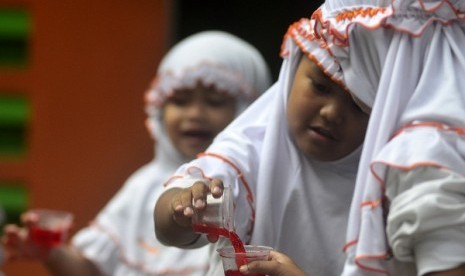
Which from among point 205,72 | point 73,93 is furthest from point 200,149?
point 73,93

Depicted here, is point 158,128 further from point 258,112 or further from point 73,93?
point 258,112

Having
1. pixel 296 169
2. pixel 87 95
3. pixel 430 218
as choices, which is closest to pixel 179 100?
pixel 87 95

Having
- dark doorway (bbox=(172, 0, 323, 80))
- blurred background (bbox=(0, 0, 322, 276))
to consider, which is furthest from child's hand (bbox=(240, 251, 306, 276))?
blurred background (bbox=(0, 0, 322, 276))

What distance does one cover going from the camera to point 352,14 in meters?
1.63

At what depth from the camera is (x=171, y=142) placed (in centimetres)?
285

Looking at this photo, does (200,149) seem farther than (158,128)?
No

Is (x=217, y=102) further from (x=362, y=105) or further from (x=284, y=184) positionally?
(x=362, y=105)

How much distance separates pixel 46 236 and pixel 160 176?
39 centimetres

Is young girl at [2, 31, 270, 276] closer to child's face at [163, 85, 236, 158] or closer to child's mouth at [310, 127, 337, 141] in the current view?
child's face at [163, 85, 236, 158]

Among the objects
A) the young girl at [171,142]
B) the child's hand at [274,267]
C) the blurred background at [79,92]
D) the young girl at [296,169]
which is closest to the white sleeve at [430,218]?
the child's hand at [274,267]

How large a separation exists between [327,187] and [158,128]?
1.25m

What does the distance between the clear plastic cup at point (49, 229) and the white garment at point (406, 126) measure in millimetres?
1180

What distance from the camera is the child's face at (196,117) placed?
2695mm

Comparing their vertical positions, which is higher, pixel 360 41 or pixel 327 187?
pixel 360 41
